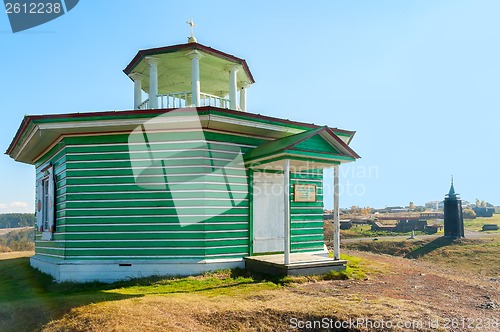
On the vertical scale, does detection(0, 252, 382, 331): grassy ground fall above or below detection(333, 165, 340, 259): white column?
below

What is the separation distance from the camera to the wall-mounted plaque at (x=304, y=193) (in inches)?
495

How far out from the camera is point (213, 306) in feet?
24.7

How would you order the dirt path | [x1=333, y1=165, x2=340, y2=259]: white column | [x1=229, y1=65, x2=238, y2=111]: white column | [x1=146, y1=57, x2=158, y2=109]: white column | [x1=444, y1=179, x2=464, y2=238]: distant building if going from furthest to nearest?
1. [x1=444, y1=179, x2=464, y2=238]: distant building
2. [x1=229, y1=65, x2=238, y2=111]: white column
3. [x1=146, y1=57, x2=158, y2=109]: white column
4. [x1=333, y1=165, x2=340, y2=259]: white column
5. the dirt path

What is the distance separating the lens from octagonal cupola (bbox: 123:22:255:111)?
39.8ft

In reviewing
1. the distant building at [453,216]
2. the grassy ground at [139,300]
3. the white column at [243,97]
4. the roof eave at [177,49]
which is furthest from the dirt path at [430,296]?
the distant building at [453,216]

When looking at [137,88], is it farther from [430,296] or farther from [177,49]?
[430,296]

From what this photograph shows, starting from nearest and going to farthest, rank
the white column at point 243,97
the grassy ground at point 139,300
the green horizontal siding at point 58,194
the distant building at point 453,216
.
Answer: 1. the grassy ground at point 139,300
2. the green horizontal siding at point 58,194
3. the white column at point 243,97
4. the distant building at point 453,216

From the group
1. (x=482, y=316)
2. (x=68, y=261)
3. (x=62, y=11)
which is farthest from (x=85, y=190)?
(x=482, y=316)

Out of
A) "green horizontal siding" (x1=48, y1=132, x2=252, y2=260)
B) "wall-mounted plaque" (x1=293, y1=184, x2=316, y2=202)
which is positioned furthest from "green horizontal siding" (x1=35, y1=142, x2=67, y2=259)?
"wall-mounted plaque" (x1=293, y1=184, x2=316, y2=202)

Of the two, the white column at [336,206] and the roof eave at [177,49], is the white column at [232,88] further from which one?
the white column at [336,206]

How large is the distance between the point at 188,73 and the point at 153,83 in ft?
7.36

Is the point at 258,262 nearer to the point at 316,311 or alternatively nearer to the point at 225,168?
the point at 225,168

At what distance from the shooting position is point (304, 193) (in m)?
12.8

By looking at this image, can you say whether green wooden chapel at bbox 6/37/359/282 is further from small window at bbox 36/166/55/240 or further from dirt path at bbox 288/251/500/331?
dirt path at bbox 288/251/500/331
